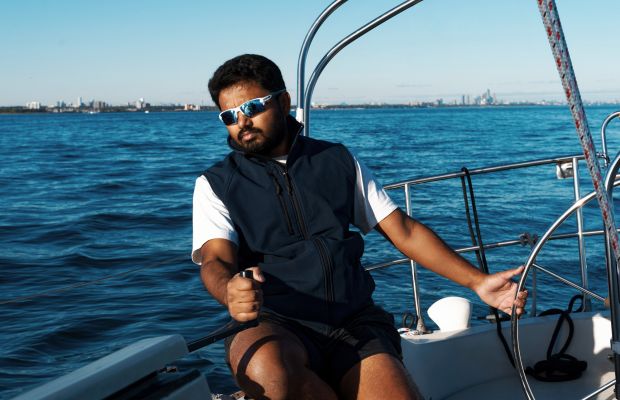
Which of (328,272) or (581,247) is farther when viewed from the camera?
(581,247)

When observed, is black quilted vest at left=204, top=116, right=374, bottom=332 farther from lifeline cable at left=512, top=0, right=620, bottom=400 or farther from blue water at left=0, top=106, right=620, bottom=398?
blue water at left=0, top=106, right=620, bottom=398

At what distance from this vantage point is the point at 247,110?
216 centimetres

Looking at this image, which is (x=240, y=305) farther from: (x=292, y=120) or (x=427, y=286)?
(x=427, y=286)

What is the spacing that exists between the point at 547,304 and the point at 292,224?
16.7 feet

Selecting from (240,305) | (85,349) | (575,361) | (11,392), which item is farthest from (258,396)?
(85,349)

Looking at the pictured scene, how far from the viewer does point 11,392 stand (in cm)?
500

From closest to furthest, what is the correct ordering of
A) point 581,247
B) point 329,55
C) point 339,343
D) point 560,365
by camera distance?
point 339,343 → point 560,365 → point 329,55 → point 581,247

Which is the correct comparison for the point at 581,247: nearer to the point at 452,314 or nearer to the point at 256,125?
the point at 452,314

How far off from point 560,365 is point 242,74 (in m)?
1.59

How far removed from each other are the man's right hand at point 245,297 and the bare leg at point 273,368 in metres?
0.14

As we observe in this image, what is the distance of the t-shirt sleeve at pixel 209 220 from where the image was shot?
2.12 metres

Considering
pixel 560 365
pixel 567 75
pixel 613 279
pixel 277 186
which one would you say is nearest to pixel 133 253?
pixel 560 365

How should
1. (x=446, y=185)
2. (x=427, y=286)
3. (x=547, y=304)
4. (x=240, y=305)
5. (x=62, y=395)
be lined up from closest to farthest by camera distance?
(x=62, y=395) → (x=240, y=305) → (x=547, y=304) → (x=427, y=286) → (x=446, y=185)

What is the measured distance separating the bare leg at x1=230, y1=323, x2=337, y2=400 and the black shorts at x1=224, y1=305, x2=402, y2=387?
6 centimetres
